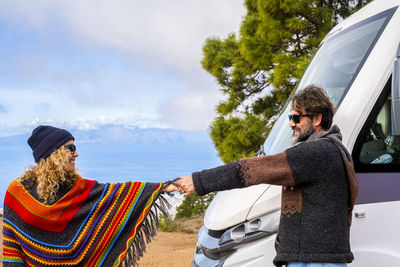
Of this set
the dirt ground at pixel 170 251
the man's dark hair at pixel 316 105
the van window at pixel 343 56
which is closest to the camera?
the man's dark hair at pixel 316 105

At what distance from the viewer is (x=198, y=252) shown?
11.1 ft

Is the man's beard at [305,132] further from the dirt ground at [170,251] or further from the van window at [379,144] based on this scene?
the dirt ground at [170,251]

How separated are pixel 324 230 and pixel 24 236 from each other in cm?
181

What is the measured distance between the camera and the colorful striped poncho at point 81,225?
2.68 m

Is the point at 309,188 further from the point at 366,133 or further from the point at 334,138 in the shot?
the point at 366,133

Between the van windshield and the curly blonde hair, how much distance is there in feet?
5.46

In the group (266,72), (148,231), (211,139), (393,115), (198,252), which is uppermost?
(393,115)

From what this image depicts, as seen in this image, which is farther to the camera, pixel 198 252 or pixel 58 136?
pixel 198 252

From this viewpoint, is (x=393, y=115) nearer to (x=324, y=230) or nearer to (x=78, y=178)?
(x=324, y=230)

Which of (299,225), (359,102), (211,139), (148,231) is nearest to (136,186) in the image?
(148,231)

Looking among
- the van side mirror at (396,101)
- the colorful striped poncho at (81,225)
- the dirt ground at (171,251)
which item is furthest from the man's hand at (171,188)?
the dirt ground at (171,251)

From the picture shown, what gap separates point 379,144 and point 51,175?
7.16 feet

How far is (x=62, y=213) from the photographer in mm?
2709

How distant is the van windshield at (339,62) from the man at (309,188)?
85cm
